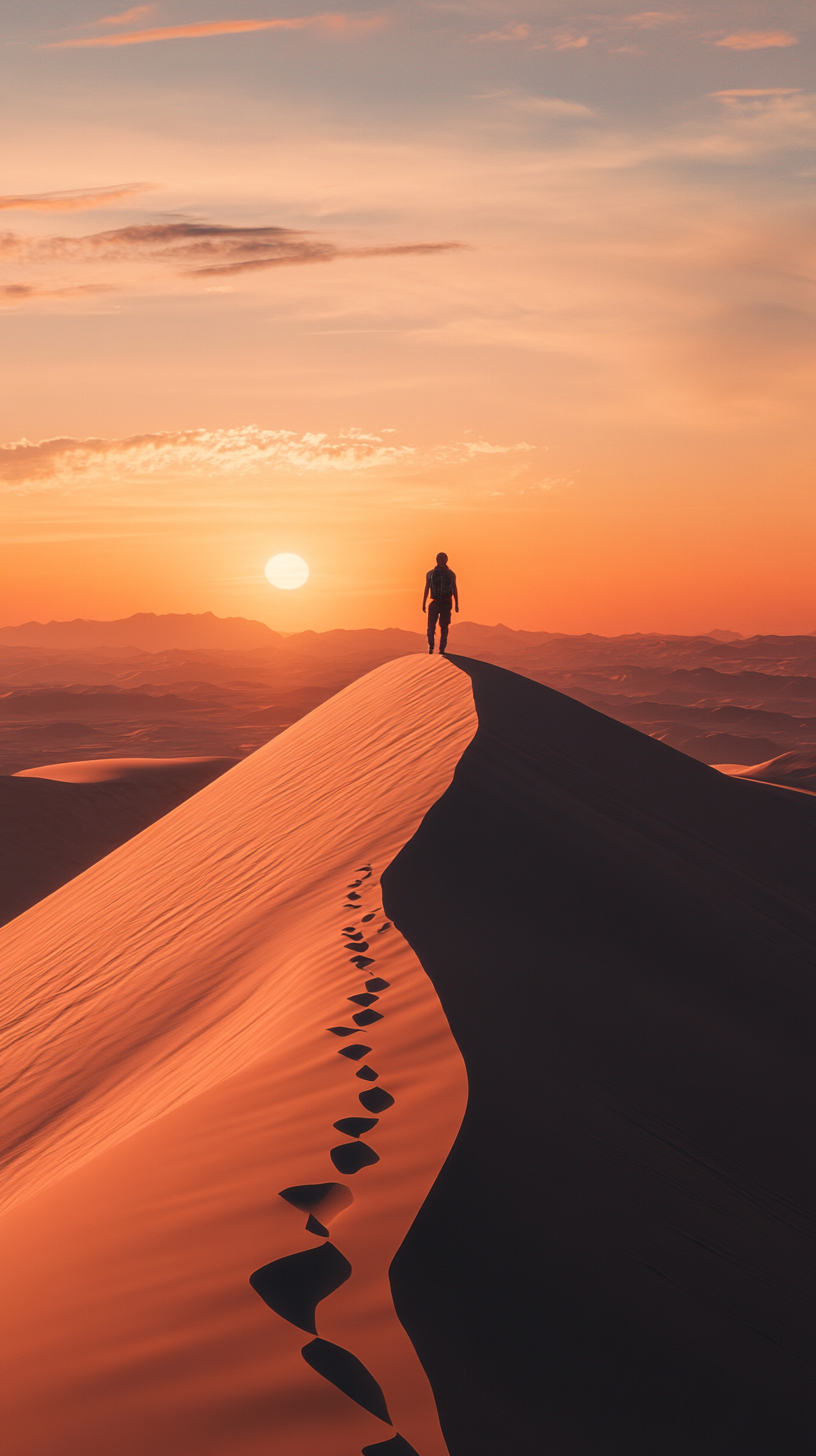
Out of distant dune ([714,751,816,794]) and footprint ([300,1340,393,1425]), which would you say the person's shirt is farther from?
distant dune ([714,751,816,794])

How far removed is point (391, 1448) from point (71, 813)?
77.3 ft

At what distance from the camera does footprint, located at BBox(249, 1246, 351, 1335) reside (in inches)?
81.9

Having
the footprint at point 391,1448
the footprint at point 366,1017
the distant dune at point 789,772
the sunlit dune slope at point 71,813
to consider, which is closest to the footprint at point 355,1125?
the footprint at point 366,1017

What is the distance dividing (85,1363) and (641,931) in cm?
439

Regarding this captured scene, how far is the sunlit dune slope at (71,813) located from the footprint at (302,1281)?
16867mm

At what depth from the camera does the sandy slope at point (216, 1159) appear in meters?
1.89

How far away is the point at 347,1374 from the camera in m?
1.90

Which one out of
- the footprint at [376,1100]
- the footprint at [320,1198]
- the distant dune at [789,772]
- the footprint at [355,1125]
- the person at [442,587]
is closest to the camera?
the footprint at [320,1198]

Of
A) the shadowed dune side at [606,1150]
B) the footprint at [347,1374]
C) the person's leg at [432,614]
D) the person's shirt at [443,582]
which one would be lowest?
the shadowed dune side at [606,1150]

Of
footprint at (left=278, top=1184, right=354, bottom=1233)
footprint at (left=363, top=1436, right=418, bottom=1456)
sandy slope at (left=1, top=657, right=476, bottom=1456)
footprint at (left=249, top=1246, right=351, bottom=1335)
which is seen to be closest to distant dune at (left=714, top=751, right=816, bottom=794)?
sandy slope at (left=1, top=657, right=476, bottom=1456)

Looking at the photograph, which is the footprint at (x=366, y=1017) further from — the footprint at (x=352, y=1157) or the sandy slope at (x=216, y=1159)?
the footprint at (x=352, y=1157)

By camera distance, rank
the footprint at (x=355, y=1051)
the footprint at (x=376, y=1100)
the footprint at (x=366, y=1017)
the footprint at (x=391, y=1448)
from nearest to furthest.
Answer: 1. the footprint at (x=391, y=1448)
2. the footprint at (x=376, y=1100)
3. the footprint at (x=355, y=1051)
4. the footprint at (x=366, y=1017)

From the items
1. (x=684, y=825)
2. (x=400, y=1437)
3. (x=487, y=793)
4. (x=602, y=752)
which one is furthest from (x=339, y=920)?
(x=602, y=752)

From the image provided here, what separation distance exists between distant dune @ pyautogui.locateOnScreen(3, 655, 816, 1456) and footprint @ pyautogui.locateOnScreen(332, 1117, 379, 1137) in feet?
0.05
